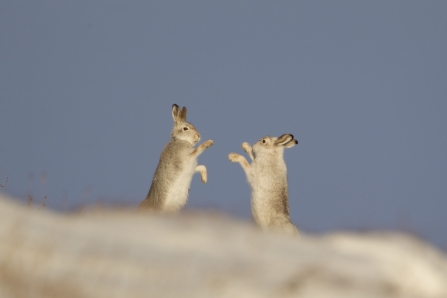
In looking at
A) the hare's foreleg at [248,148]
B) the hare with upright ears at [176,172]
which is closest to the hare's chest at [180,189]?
the hare with upright ears at [176,172]

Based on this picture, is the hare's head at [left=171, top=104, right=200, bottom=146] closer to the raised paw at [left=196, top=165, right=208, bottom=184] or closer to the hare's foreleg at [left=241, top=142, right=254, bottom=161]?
the raised paw at [left=196, top=165, right=208, bottom=184]

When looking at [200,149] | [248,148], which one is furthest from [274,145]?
[200,149]

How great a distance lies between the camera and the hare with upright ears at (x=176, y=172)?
12.2 metres

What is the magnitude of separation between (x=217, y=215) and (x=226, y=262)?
198cm

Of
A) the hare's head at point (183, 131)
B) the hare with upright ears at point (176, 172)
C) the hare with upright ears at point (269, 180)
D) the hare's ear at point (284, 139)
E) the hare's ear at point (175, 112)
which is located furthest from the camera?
the hare's ear at point (175, 112)

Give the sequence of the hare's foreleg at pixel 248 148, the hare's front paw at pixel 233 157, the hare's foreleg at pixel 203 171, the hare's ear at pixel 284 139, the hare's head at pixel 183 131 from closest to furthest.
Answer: the hare's front paw at pixel 233 157 → the hare's ear at pixel 284 139 → the hare's foreleg at pixel 203 171 → the hare's foreleg at pixel 248 148 → the hare's head at pixel 183 131

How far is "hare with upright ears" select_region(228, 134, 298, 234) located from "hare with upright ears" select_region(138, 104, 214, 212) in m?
0.70

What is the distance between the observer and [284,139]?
13.0m

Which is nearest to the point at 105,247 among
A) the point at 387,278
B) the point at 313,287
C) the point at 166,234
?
the point at 166,234

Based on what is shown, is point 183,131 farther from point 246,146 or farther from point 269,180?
point 269,180

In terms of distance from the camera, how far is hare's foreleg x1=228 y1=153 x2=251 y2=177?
41.5 ft

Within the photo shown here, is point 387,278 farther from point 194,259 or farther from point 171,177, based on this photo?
point 171,177

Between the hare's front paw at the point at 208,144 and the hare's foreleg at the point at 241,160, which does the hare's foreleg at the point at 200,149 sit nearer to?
the hare's front paw at the point at 208,144

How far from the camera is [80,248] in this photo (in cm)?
554
